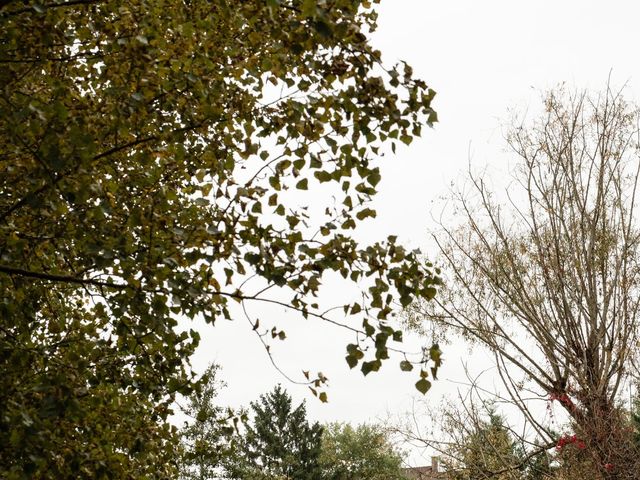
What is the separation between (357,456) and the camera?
45469 mm

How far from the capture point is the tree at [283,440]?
134 feet

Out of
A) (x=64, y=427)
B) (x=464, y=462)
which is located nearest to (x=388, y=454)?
(x=464, y=462)

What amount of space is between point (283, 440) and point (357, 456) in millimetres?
5790

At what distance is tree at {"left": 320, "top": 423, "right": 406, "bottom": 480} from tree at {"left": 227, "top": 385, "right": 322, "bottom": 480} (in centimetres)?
161

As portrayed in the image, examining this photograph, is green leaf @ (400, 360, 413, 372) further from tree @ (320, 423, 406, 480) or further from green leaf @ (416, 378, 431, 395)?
tree @ (320, 423, 406, 480)

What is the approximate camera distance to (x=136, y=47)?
3.44 meters

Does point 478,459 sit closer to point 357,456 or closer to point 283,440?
point 283,440

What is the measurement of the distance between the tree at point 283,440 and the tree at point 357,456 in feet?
5.28

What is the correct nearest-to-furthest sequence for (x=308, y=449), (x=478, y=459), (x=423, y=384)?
(x=423, y=384), (x=478, y=459), (x=308, y=449)

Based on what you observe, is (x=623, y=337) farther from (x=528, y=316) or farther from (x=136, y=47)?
(x=136, y=47)

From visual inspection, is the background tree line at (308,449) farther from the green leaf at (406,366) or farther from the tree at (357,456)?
the green leaf at (406,366)

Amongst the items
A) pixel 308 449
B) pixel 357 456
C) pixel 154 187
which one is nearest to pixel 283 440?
pixel 308 449

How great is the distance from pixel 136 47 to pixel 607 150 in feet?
35.6

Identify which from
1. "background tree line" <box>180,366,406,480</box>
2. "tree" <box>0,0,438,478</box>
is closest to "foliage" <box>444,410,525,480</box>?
"tree" <box>0,0,438,478</box>
